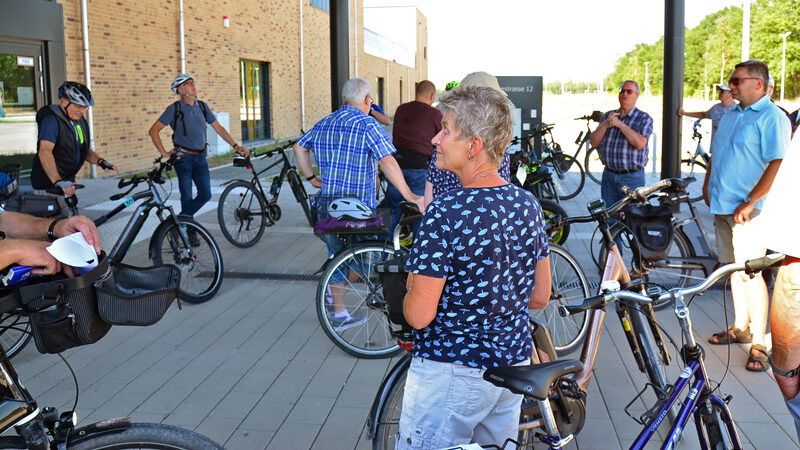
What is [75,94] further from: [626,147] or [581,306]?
[581,306]

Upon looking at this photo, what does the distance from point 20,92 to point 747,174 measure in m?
11.7

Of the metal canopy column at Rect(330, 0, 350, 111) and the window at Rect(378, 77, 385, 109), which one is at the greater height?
the window at Rect(378, 77, 385, 109)

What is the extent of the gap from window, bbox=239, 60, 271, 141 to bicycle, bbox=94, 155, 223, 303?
16.9 m

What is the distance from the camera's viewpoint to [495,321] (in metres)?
2.53

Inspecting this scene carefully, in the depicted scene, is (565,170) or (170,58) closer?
(565,170)

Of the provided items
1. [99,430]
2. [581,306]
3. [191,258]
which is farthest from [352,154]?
[99,430]

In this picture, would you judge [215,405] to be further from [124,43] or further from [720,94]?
[124,43]

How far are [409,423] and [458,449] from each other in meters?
0.38

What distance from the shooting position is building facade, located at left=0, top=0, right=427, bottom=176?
1366 centimetres

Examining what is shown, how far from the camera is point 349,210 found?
5.40 metres

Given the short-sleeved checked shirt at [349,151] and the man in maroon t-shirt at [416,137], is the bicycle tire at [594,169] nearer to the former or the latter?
the man in maroon t-shirt at [416,137]

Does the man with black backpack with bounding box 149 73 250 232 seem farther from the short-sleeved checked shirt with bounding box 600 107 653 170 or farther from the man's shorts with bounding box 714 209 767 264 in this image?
the man's shorts with bounding box 714 209 767 264

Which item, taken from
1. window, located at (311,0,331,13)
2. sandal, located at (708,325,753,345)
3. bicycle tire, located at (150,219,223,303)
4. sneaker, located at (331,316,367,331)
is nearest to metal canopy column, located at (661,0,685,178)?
sandal, located at (708,325,753,345)

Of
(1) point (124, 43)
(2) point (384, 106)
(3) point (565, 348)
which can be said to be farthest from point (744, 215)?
(2) point (384, 106)
